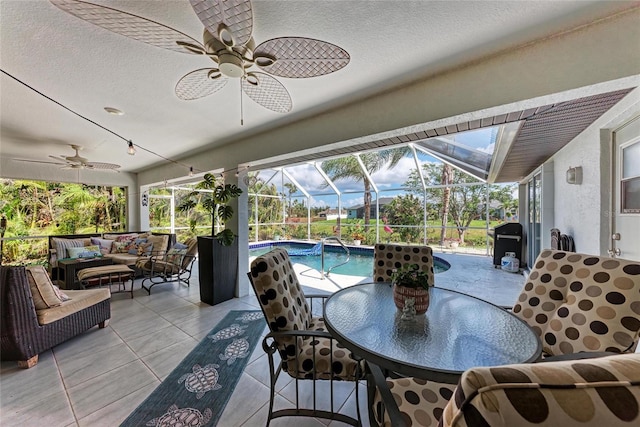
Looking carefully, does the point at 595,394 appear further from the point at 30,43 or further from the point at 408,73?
the point at 30,43

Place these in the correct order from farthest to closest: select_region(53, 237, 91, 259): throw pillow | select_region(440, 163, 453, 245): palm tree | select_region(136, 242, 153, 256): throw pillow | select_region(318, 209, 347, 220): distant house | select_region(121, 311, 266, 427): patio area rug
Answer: select_region(318, 209, 347, 220): distant house → select_region(440, 163, 453, 245): palm tree → select_region(136, 242, 153, 256): throw pillow → select_region(53, 237, 91, 259): throw pillow → select_region(121, 311, 266, 427): patio area rug


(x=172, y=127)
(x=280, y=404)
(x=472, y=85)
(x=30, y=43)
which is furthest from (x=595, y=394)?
(x=172, y=127)

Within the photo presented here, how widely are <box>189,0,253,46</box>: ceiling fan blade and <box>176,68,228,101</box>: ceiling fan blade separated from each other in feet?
1.23

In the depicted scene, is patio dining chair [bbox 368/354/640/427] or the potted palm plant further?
the potted palm plant

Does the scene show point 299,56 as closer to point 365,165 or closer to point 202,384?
point 202,384

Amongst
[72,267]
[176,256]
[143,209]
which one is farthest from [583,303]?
[143,209]

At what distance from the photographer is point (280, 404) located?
68.7 inches

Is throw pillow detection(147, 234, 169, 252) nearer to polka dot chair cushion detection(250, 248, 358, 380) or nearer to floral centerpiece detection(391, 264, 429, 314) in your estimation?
polka dot chair cushion detection(250, 248, 358, 380)

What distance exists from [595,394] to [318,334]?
3.88 ft

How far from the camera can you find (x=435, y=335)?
1302 mm

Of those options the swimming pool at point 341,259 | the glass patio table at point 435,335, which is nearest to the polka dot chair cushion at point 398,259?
the glass patio table at point 435,335

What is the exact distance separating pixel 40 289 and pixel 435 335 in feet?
11.5

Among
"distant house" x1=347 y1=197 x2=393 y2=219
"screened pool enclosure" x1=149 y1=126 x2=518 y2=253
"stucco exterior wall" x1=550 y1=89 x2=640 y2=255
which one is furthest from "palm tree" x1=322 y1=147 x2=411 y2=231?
"stucco exterior wall" x1=550 y1=89 x2=640 y2=255

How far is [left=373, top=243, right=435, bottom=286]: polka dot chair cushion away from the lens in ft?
7.71
